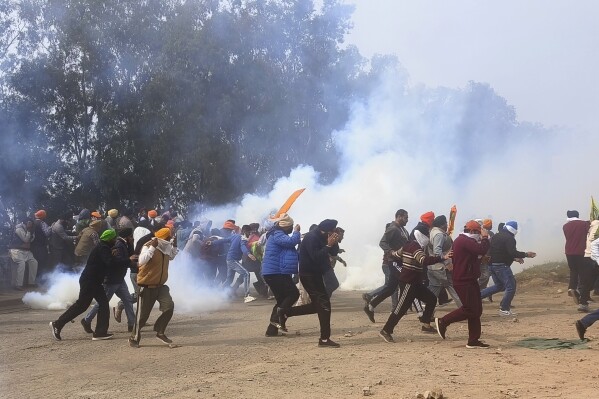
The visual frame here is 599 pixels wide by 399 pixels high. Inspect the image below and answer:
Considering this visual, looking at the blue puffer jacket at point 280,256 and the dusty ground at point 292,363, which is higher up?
the blue puffer jacket at point 280,256

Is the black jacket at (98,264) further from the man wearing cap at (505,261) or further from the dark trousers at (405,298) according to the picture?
the man wearing cap at (505,261)

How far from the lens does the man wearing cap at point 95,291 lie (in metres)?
11.4

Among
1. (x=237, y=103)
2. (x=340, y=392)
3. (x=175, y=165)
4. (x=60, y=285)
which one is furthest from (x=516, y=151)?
(x=340, y=392)

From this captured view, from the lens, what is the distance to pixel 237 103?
34.6 m

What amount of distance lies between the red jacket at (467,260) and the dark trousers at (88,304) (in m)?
4.97

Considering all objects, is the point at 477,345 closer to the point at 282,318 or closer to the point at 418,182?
the point at 282,318

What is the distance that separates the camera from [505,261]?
1388 cm

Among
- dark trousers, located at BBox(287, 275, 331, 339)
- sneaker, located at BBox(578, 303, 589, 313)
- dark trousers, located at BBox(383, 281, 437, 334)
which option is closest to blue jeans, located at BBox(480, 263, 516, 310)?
sneaker, located at BBox(578, 303, 589, 313)

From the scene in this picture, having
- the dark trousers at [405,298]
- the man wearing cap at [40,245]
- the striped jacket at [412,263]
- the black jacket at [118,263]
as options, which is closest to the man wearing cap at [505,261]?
the dark trousers at [405,298]

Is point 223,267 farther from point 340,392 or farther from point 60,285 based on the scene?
point 340,392

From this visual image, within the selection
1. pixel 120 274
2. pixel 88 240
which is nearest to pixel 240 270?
pixel 88 240

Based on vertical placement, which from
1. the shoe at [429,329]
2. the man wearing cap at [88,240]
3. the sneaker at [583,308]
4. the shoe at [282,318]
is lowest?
the shoe at [429,329]

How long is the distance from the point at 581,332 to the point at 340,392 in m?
4.24

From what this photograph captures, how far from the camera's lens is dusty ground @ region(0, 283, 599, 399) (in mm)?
7836
